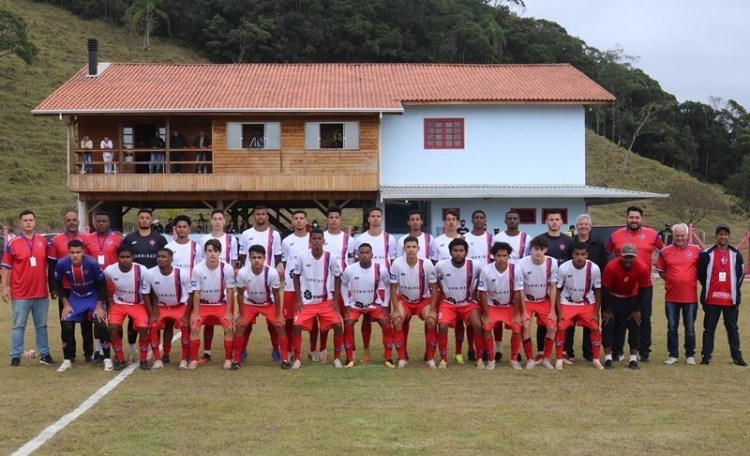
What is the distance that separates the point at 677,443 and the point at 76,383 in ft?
19.8

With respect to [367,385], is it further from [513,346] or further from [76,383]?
[76,383]

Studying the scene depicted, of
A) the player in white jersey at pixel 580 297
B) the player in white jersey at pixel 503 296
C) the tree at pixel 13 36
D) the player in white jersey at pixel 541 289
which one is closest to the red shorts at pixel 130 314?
the player in white jersey at pixel 503 296

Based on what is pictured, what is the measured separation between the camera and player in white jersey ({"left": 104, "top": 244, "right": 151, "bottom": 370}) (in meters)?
9.16

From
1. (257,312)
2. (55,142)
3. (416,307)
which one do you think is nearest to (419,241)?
(416,307)

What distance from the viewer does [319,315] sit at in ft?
30.9

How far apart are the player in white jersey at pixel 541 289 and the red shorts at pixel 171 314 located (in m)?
4.15

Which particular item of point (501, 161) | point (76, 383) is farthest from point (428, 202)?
point (76, 383)

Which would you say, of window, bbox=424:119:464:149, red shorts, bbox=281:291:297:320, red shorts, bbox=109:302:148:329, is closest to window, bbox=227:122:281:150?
window, bbox=424:119:464:149

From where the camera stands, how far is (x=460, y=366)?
30.8ft

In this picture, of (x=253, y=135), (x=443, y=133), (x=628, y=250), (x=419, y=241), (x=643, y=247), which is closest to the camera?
(x=628, y=250)

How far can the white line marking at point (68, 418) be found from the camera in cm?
572

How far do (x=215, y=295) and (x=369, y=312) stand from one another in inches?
74.8

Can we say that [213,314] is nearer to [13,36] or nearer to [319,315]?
[319,315]

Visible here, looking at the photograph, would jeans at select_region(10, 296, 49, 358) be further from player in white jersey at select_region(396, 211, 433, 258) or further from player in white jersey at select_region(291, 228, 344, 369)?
player in white jersey at select_region(396, 211, 433, 258)
